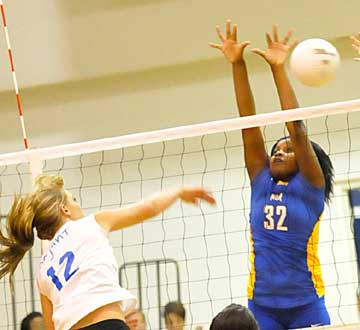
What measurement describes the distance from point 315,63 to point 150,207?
1.64 m

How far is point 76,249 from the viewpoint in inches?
150

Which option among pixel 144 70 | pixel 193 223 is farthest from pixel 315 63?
pixel 144 70

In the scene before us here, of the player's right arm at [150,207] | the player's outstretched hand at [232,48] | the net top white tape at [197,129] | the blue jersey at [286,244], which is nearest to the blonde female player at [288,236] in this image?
the blue jersey at [286,244]

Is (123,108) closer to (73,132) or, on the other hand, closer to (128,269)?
(73,132)

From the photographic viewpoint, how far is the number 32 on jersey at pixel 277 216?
4648mm

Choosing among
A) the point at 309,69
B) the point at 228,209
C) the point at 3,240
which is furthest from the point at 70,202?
the point at 228,209

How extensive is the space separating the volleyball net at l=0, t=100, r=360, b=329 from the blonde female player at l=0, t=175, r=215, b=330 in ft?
12.7

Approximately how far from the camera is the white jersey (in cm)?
375

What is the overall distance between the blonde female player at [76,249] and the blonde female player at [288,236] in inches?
39.2

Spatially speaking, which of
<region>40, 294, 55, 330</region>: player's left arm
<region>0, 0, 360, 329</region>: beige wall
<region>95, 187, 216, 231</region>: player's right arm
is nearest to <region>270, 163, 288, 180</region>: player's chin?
<region>95, 187, 216, 231</region>: player's right arm

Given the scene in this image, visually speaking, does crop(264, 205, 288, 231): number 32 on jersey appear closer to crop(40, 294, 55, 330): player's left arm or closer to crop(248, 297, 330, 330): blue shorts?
crop(248, 297, 330, 330): blue shorts

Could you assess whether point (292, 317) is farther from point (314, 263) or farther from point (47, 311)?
point (47, 311)

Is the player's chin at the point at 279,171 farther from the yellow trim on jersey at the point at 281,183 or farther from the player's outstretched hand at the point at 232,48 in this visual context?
the player's outstretched hand at the point at 232,48

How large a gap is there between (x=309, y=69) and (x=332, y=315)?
10.7 ft
